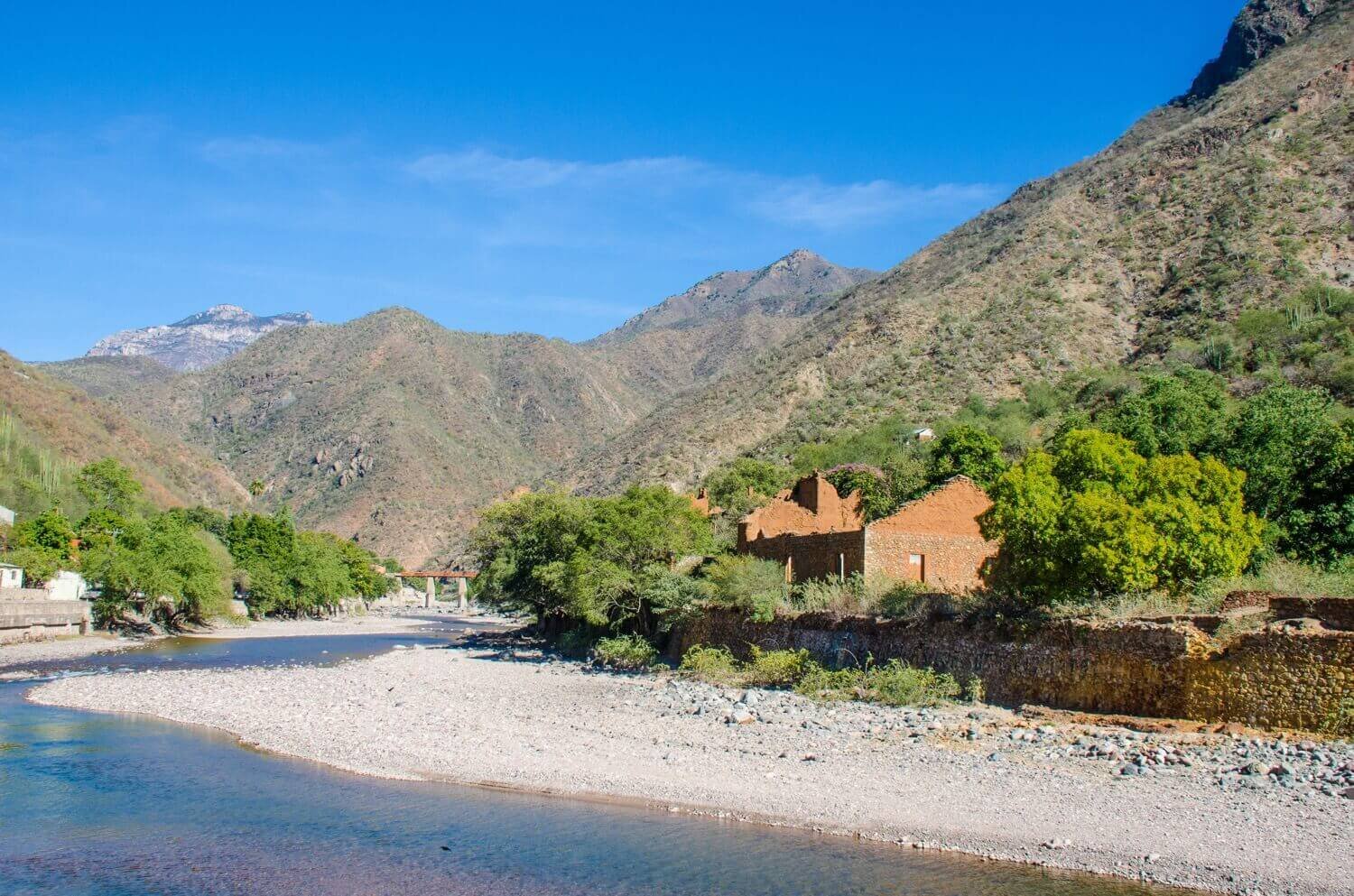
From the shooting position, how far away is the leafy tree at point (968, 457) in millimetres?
42688

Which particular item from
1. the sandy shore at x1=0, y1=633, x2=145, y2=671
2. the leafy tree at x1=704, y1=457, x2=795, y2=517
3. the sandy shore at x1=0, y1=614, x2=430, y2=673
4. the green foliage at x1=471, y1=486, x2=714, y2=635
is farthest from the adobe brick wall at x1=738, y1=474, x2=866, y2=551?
the sandy shore at x1=0, y1=633, x2=145, y2=671

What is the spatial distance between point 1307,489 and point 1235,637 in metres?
11.0

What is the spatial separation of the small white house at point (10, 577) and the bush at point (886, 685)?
1873 inches

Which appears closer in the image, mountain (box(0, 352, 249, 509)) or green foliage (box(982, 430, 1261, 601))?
green foliage (box(982, 430, 1261, 601))

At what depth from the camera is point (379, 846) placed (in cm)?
1391

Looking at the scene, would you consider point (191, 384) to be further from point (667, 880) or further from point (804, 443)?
point (667, 880)

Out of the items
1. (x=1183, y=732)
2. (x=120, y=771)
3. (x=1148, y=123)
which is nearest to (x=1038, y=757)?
(x=1183, y=732)

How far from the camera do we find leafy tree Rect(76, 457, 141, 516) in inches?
3280

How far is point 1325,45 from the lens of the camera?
8806cm

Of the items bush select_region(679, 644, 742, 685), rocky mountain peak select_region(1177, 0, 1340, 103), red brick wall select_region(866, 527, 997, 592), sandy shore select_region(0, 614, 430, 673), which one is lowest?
sandy shore select_region(0, 614, 430, 673)

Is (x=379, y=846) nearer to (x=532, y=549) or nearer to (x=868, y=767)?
(x=868, y=767)

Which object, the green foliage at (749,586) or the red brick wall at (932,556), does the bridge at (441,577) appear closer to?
the green foliage at (749,586)

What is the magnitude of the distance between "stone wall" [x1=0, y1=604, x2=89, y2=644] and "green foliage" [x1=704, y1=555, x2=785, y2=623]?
3299 cm

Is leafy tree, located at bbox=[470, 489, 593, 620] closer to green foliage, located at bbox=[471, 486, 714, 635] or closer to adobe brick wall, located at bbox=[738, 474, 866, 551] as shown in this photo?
green foliage, located at bbox=[471, 486, 714, 635]
